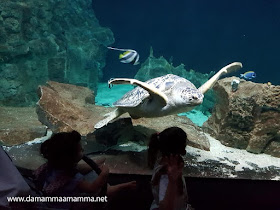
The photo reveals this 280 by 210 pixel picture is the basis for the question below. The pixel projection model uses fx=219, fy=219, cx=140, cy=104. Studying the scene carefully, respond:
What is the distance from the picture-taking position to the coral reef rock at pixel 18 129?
2819 millimetres

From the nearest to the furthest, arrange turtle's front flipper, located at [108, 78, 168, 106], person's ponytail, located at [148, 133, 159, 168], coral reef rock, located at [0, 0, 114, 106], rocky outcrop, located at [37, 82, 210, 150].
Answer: person's ponytail, located at [148, 133, 159, 168] → turtle's front flipper, located at [108, 78, 168, 106] → rocky outcrop, located at [37, 82, 210, 150] → coral reef rock, located at [0, 0, 114, 106]

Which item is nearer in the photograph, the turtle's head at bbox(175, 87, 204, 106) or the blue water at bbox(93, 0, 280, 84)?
the turtle's head at bbox(175, 87, 204, 106)

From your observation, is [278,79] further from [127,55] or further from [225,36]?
[127,55]

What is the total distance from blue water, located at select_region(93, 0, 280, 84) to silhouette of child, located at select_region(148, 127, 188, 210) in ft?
43.2

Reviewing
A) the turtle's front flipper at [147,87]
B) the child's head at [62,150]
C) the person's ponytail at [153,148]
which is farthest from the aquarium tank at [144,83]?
the child's head at [62,150]

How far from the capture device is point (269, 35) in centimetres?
1378

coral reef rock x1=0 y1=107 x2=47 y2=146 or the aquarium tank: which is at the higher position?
the aquarium tank

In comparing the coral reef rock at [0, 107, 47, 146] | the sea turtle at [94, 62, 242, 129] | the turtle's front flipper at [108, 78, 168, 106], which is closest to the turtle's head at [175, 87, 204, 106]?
the sea turtle at [94, 62, 242, 129]

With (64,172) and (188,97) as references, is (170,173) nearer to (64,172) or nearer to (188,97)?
(64,172)

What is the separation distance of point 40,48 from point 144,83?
6142 mm

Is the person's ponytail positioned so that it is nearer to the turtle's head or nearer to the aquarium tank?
the aquarium tank

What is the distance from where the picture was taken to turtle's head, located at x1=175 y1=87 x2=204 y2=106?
90.1 inches

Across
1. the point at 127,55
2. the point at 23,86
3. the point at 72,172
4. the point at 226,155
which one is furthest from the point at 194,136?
the point at 23,86

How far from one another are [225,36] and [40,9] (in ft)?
37.6
